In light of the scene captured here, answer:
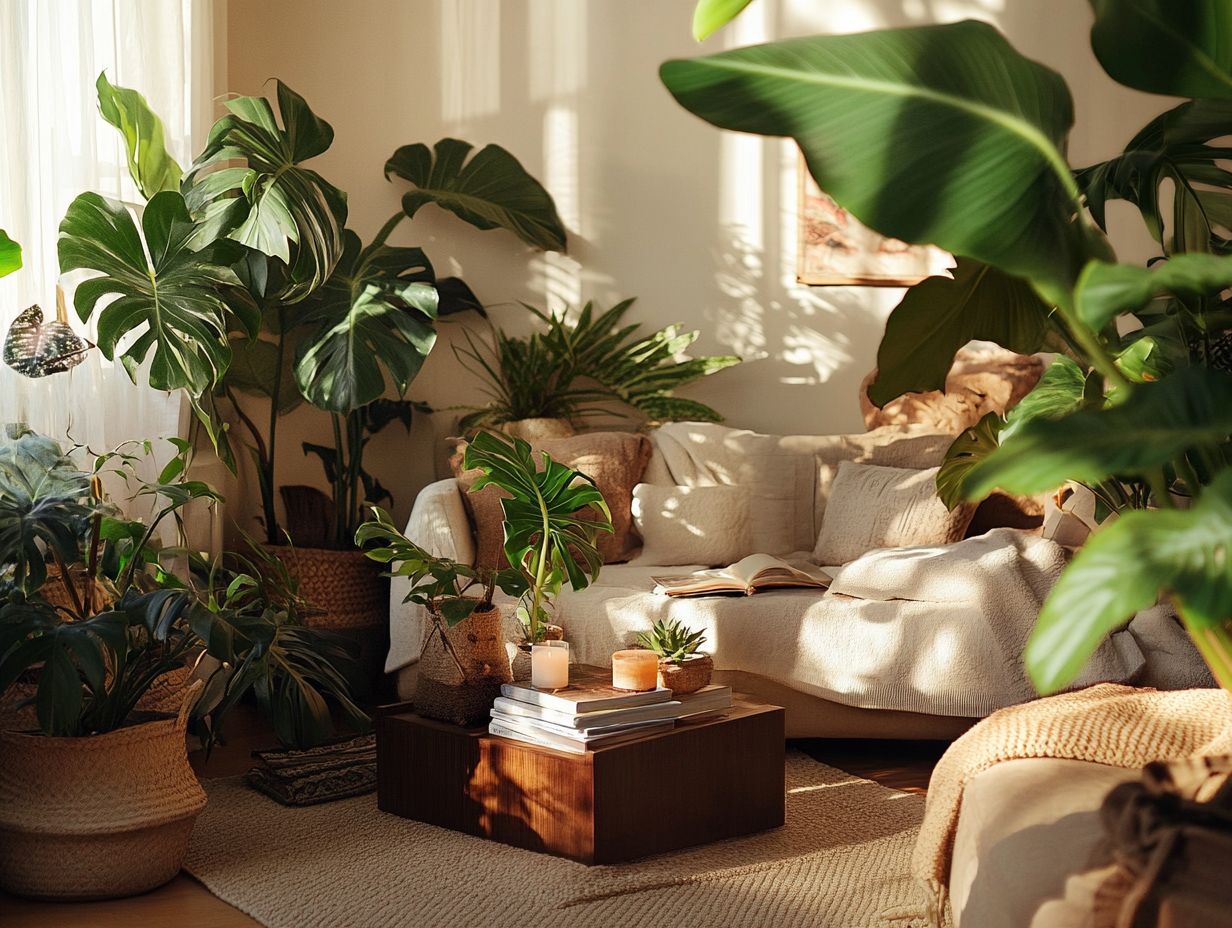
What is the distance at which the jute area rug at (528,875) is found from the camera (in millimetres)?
2439

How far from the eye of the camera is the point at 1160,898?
3.79ft

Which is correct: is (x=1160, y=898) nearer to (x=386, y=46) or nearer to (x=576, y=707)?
(x=576, y=707)

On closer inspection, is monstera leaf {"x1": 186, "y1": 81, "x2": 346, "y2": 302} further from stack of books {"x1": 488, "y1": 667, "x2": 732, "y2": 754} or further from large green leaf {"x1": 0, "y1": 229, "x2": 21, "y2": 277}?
stack of books {"x1": 488, "y1": 667, "x2": 732, "y2": 754}

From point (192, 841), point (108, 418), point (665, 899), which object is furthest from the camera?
point (108, 418)

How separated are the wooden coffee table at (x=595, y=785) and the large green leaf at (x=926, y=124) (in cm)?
168

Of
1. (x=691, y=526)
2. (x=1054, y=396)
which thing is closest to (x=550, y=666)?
(x=1054, y=396)

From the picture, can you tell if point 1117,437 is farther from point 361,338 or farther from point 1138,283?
point 361,338

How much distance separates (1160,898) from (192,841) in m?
2.29

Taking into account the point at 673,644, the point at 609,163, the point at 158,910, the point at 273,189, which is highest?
the point at 609,163

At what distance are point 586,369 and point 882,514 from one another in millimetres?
1350

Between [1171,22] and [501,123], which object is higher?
[501,123]

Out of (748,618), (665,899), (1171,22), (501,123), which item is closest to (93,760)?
(665,899)

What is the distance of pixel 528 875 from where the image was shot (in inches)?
104

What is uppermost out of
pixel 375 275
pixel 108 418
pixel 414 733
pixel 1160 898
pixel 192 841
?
pixel 375 275
